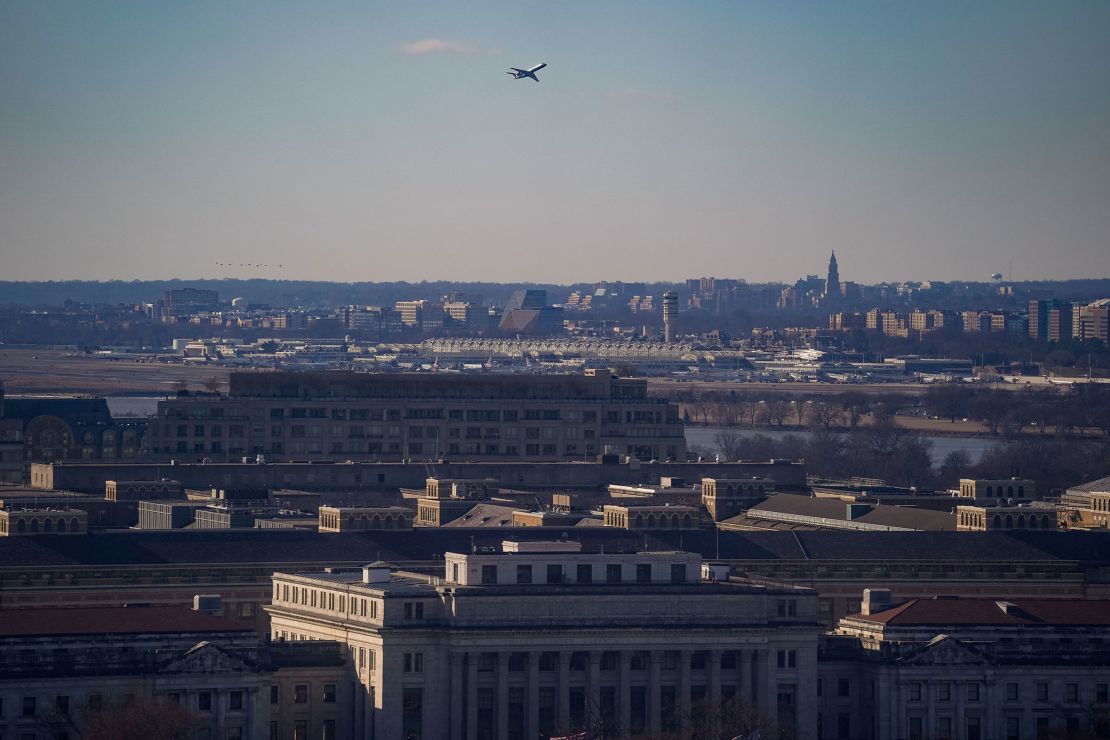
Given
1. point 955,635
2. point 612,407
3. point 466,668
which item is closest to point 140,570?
point 466,668

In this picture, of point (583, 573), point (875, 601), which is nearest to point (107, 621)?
point (583, 573)

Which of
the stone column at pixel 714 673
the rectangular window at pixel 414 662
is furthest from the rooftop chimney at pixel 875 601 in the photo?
the rectangular window at pixel 414 662

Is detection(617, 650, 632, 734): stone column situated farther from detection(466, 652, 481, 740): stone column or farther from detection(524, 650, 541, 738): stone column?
detection(466, 652, 481, 740): stone column

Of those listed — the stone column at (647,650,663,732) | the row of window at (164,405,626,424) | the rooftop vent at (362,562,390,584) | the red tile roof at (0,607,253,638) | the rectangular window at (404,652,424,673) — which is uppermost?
the row of window at (164,405,626,424)

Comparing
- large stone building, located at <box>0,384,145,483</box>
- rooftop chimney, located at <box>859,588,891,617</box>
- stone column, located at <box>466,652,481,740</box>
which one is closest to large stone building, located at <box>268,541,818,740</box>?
stone column, located at <box>466,652,481,740</box>

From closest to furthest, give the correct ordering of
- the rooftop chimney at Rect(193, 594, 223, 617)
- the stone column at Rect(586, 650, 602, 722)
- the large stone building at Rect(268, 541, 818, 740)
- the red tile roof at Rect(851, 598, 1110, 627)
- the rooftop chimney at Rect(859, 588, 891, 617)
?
the large stone building at Rect(268, 541, 818, 740) < the stone column at Rect(586, 650, 602, 722) < the rooftop chimney at Rect(193, 594, 223, 617) < the red tile roof at Rect(851, 598, 1110, 627) < the rooftop chimney at Rect(859, 588, 891, 617)

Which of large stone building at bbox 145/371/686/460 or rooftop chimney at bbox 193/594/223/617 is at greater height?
large stone building at bbox 145/371/686/460

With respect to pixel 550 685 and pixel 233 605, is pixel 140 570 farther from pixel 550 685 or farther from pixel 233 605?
pixel 550 685
